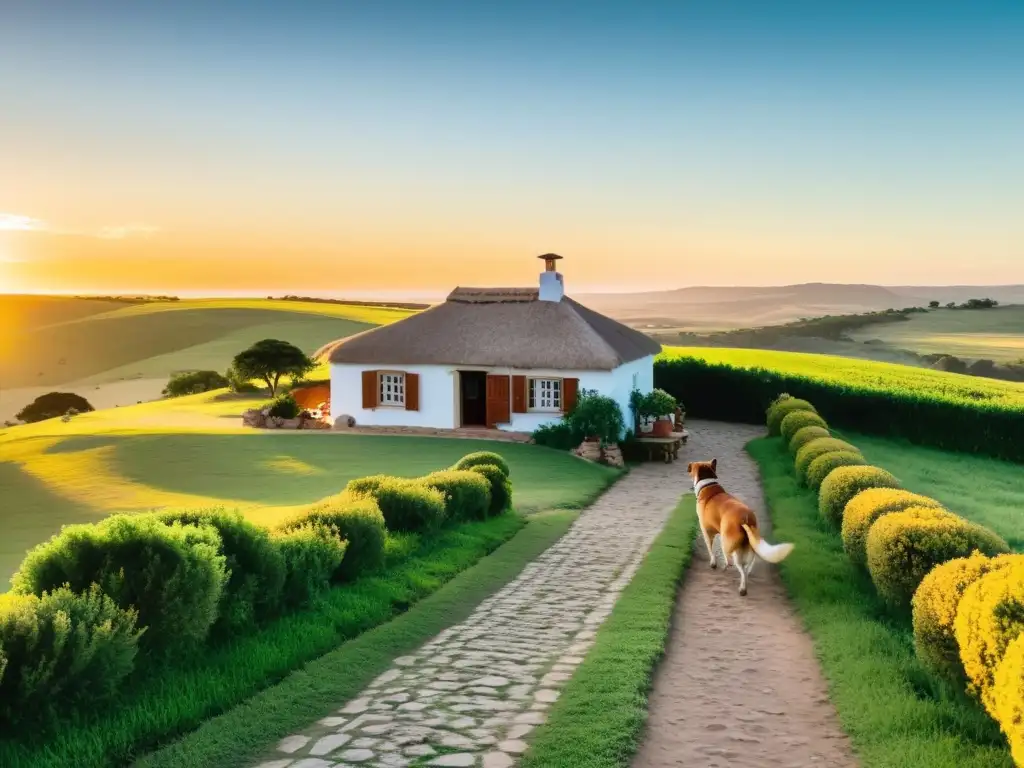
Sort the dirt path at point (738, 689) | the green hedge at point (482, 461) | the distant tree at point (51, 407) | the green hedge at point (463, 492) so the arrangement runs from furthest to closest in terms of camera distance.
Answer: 1. the distant tree at point (51, 407)
2. the green hedge at point (482, 461)
3. the green hedge at point (463, 492)
4. the dirt path at point (738, 689)

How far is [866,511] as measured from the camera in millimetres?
11352

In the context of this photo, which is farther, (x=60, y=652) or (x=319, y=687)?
(x=319, y=687)

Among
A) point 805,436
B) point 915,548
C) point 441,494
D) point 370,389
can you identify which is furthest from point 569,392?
point 915,548

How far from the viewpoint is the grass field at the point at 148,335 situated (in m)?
77.9

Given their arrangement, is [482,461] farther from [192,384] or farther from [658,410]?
[192,384]

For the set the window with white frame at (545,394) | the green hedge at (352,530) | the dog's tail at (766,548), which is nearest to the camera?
the dog's tail at (766,548)

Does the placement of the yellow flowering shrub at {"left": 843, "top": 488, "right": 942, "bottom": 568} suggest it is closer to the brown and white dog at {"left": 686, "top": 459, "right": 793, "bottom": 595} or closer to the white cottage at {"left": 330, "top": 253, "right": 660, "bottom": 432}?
the brown and white dog at {"left": 686, "top": 459, "right": 793, "bottom": 595}

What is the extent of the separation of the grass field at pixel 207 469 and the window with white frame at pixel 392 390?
7.20ft

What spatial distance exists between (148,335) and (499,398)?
234 ft

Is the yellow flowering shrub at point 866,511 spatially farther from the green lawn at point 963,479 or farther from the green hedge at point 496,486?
the green lawn at point 963,479

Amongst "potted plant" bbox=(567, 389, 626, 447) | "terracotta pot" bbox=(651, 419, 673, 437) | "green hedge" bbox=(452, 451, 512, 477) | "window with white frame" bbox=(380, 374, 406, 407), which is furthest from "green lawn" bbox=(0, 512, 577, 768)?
"window with white frame" bbox=(380, 374, 406, 407)

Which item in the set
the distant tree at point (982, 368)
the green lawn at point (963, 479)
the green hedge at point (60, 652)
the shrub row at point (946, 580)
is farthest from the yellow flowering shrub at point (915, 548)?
the distant tree at point (982, 368)

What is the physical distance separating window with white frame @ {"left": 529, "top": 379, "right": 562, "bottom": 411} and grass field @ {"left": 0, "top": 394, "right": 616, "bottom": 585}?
76.7 inches

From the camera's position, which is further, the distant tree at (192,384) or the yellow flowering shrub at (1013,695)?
the distant tree at (192,384)
